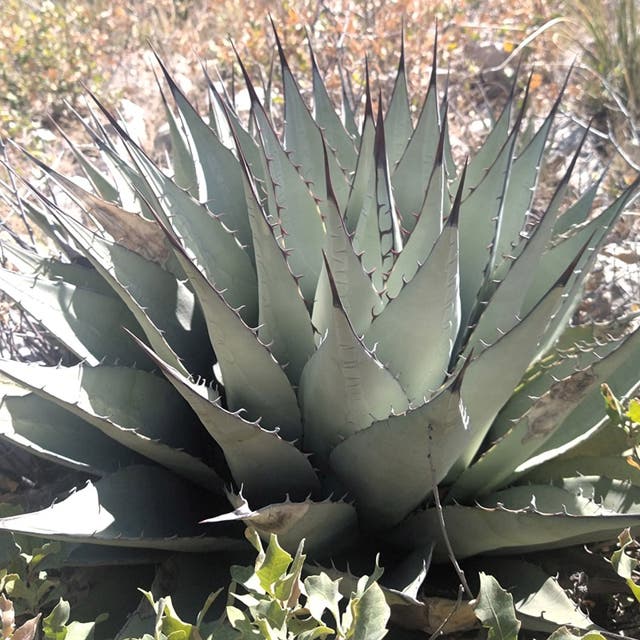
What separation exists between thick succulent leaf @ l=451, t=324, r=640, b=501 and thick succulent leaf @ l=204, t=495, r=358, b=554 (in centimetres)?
25

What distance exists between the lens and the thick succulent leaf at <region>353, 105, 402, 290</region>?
1.37 m

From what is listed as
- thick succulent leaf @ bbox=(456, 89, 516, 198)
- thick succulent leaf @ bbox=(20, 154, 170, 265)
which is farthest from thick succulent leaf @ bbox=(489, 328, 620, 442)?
thick succulent leaf @ bbox=(20, 154, 170, 265)

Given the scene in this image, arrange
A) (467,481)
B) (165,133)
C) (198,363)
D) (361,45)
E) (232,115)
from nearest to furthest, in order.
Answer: (467,481) → (198,363) → (232,115) → (165,133) → (361,45)

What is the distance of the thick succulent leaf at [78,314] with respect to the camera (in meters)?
1.41

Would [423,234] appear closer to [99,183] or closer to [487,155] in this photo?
[487,155]

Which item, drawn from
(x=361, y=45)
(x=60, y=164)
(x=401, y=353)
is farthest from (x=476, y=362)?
(x=361, y=45)

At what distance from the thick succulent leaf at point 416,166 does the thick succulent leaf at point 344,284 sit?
1.28 feet

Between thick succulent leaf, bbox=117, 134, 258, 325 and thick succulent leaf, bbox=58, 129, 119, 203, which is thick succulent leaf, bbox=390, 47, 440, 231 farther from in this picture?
thick succulent leaf, bbox=58, 129, 119, 203

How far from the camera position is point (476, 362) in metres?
1.18

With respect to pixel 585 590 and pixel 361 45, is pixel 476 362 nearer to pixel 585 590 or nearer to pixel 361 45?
pixel 585 590

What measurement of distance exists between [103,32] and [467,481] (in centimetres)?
430

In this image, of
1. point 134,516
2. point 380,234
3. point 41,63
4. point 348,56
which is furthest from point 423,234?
point 41,63

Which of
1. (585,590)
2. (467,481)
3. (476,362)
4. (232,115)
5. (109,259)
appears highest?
(232,115)

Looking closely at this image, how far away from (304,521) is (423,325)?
0.37 meters
